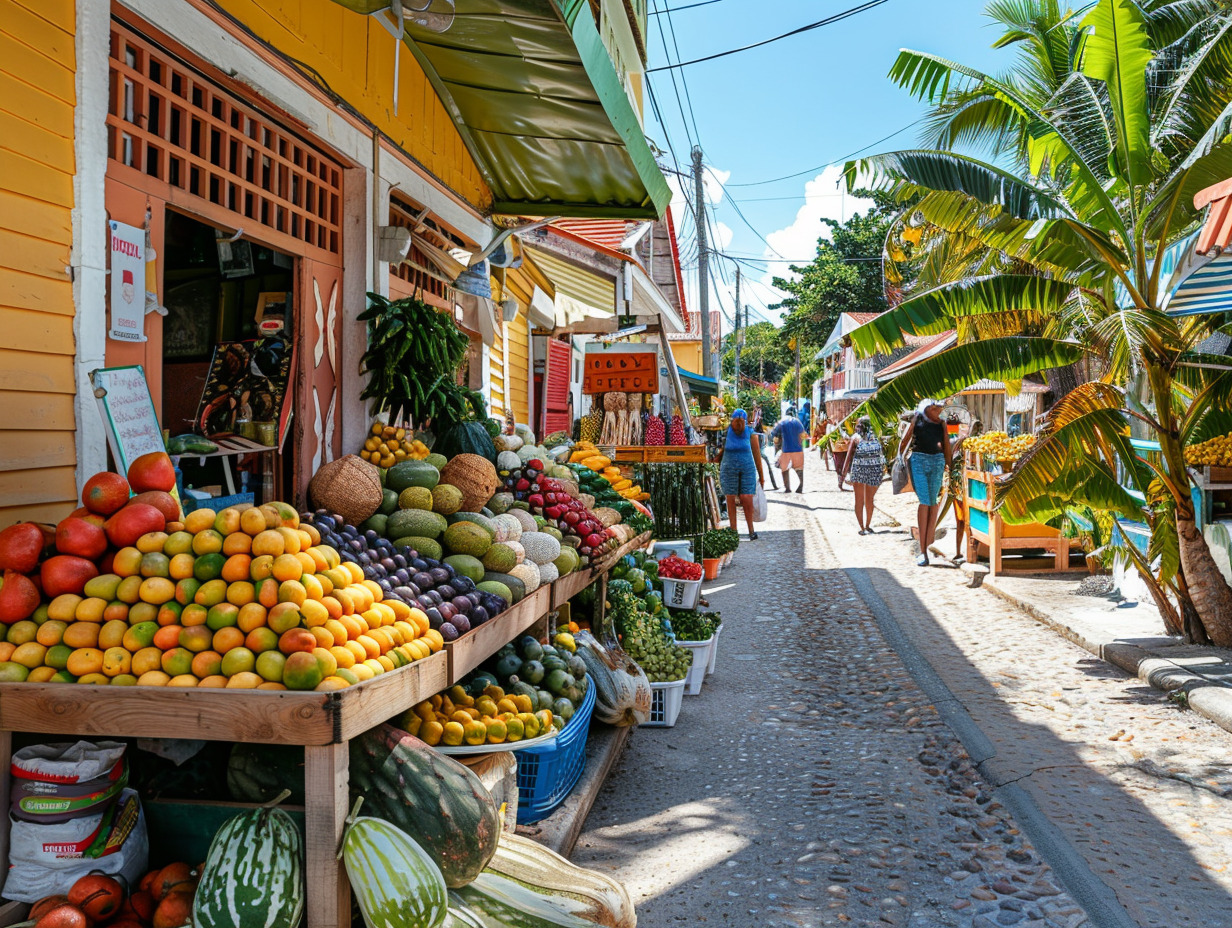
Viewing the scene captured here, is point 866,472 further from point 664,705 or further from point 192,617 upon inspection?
point 192,617

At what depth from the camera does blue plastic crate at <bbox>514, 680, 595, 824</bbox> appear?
396cm

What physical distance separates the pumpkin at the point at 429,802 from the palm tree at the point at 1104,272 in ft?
18.9

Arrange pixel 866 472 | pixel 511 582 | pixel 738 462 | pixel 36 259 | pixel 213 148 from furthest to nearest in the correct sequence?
pixel 866 472
pixel 738 462
pixel 213 148
pixel 511 582
pixel 36 259

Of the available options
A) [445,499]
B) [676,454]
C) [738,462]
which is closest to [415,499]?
[445,499]

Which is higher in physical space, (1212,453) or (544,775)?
(1212,453)

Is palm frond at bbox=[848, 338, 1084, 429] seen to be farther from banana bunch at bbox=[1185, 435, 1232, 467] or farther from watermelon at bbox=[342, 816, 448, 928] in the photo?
watermelon at bbox=[342, 816, 448, 928]

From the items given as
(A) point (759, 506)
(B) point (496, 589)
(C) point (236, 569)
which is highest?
(C) point (236, 569)

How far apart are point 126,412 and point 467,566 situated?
1553 mm

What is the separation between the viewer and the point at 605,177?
672cm

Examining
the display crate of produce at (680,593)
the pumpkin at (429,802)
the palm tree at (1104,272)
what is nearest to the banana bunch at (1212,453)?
the palm tree at (1104,272)

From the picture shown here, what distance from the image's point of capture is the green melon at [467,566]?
4094 mm

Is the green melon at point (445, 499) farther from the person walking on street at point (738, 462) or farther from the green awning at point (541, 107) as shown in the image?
the person walking on street at point (738, 462)

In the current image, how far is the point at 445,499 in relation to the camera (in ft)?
15.3

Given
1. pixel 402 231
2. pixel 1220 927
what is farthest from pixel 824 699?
pixel 402 231
